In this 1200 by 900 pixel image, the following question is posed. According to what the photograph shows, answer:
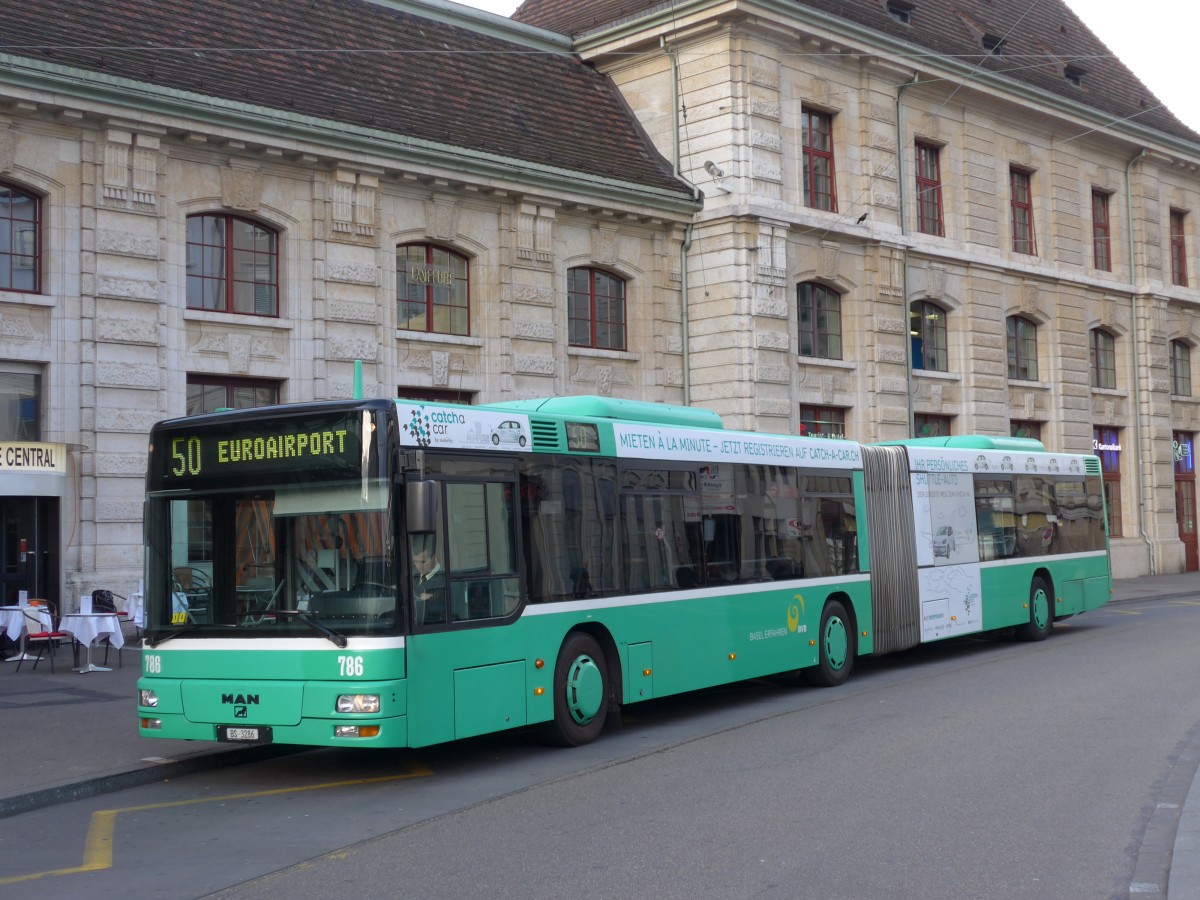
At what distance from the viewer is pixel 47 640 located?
1664 centimetres

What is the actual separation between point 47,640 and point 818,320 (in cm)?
1680

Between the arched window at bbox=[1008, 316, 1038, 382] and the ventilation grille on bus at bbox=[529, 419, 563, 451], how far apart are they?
79.6 feet

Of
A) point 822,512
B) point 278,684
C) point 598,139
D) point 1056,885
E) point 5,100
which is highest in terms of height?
point 598,139

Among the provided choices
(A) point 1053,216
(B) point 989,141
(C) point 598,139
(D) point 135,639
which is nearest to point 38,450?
(D) point 135,639

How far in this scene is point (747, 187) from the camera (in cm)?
2605

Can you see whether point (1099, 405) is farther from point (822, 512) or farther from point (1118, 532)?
point (822, 512)

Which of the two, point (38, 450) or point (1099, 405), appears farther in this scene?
point (1099, 405)

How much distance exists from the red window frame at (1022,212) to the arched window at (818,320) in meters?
7.33

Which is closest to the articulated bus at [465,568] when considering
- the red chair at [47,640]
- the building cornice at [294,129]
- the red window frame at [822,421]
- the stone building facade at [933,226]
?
the red chair at [47,640]

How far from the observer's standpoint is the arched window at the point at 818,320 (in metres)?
27.9

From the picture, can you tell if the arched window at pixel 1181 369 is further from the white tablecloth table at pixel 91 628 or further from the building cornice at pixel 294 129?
the white tablecloth table at pixel 91 628

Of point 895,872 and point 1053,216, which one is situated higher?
point 1053,216

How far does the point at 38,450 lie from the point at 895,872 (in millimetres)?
13636

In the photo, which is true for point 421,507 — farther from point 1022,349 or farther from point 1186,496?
point 1186,496
